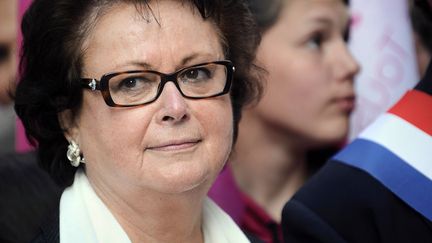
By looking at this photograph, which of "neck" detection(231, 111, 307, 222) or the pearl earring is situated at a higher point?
the pearl earring

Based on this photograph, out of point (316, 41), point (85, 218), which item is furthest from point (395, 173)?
point (316, 41)

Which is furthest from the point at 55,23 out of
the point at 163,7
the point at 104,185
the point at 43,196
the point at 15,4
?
the point at 15,4

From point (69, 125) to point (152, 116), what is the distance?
32cm

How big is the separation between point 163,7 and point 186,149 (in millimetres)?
402

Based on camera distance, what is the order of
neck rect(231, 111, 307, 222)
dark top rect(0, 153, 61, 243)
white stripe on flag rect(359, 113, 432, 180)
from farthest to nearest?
neck rect(231, 111, 307, 222)
dark top rect(0, 153, 61, 243)
white stripe on flag rect(359, 113, 432, 180)

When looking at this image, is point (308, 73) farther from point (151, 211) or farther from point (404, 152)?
point (151, 211)

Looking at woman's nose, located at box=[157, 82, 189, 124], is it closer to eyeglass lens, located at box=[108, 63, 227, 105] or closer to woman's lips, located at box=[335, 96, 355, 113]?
eyeglass lens, located at box=[108, 63, 227, 105]

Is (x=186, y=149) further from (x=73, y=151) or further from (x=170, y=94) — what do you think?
(x=73, y=151)

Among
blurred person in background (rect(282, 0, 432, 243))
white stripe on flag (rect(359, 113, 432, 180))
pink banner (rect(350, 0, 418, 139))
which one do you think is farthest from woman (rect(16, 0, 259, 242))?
pink banner (rect(350, 0, 418, 139))

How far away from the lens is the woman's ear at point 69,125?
2.48 metres

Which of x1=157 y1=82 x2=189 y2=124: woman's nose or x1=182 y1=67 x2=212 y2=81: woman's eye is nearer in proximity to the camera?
x1=157 y1=82 x2=189 y2=124: woman's nose

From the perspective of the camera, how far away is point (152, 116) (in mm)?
2312

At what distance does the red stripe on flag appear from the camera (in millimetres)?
2553

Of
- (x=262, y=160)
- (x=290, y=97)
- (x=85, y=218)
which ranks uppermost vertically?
(x=85, y=218)
